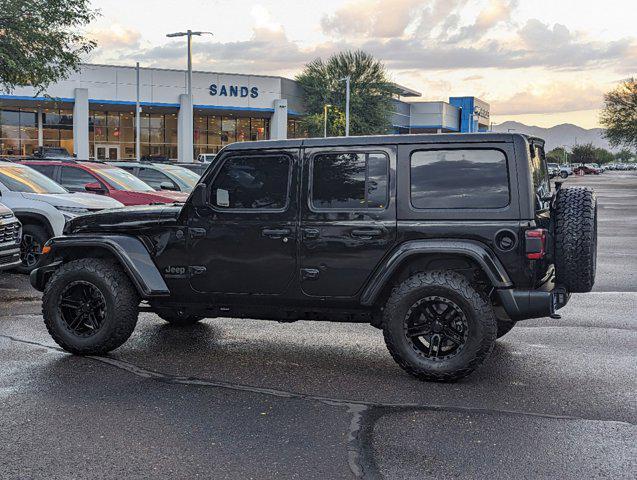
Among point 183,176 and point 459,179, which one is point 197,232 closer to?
point 459,179

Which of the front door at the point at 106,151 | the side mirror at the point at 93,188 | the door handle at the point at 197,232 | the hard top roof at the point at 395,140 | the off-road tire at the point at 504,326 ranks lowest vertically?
the off-road tire at the point at 504,326

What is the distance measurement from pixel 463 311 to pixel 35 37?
17.3m

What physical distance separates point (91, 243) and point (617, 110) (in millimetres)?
80531

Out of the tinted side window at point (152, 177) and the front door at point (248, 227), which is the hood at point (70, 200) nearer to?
the tinted side window at point (152, 177)

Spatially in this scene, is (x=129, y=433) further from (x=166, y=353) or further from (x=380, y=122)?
(x=380, y=122)

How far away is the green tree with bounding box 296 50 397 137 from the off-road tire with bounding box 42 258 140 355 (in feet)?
199

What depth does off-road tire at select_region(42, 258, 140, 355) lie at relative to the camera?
263 inches

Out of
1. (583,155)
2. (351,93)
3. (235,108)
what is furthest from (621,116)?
(583,155)

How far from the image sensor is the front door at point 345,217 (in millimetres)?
6133

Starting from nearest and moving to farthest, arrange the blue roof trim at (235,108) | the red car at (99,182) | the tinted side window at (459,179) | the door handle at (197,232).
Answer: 1. the tinted side window at (459,179)
2. the door handle at (197,232)
3. the red car at (99,182)
4. the blue roof trim at (235,108)

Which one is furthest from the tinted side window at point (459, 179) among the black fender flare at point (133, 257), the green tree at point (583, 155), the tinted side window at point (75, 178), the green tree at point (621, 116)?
the green tree at point (583, 155)

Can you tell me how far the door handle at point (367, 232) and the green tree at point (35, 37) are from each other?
15.1 metres

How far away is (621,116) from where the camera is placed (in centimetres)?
7875

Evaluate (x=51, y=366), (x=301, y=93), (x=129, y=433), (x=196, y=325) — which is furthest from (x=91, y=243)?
(x=301, y=93)
